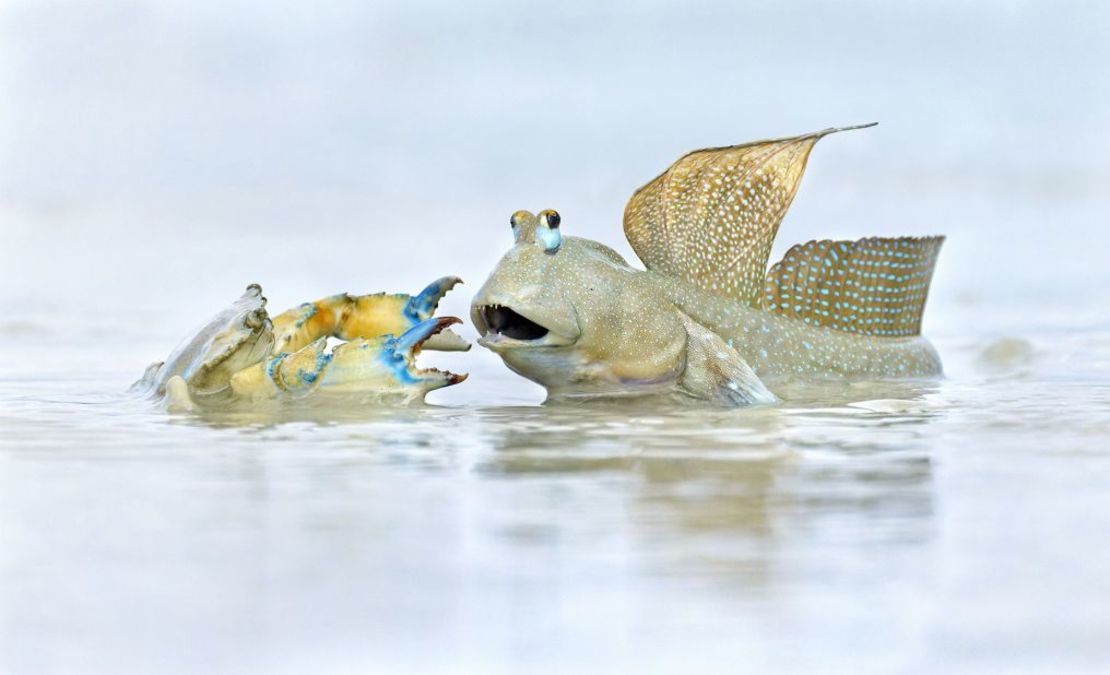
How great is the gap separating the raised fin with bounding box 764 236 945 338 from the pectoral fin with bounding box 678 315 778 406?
0.64 metres

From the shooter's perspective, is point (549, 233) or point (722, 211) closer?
point (549, 233)

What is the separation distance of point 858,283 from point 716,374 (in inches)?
50.5

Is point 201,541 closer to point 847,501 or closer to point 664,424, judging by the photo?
point 847,501

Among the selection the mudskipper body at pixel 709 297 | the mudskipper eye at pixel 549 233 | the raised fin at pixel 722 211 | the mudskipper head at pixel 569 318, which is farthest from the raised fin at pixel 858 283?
the mudskipper eye at pixel 549 233

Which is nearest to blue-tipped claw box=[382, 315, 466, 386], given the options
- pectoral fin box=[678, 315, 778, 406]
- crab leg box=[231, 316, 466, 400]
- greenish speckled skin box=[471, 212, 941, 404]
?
crab leg box=[231, 316, 466, 400]

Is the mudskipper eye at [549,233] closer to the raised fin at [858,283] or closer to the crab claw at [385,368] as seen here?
the crab claw at [385,368]

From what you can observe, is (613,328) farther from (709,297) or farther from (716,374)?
(709,297)

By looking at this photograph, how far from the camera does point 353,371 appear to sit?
18.4 feet

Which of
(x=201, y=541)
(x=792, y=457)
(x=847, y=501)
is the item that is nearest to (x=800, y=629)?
(x=847, y=501)

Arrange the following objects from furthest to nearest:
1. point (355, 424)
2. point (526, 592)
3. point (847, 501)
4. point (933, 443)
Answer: point (355, 424) < point (933, 443) < point (847, 501) < point (526, 592)

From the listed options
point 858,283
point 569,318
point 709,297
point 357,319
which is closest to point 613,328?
point 569,318

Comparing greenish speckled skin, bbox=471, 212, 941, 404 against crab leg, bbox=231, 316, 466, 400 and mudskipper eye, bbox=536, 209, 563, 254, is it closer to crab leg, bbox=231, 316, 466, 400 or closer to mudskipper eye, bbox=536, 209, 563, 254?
mudskipper eye, bbox=536, 209, 563, 254

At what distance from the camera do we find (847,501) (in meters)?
3.68

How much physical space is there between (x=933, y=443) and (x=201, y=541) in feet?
8.07
